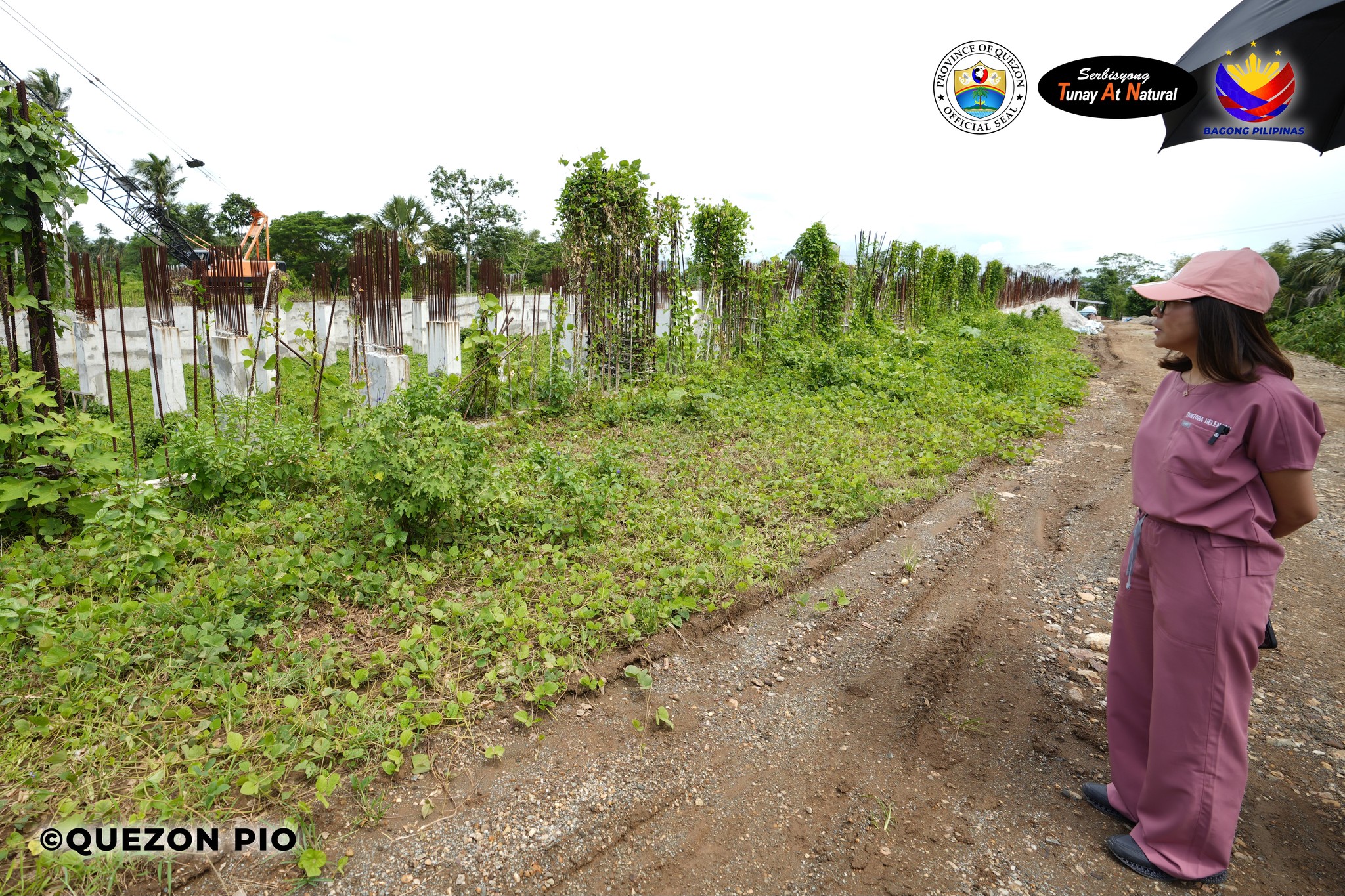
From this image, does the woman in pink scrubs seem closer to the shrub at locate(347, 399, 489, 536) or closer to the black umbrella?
the black umbrella

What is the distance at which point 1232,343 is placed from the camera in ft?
6.70

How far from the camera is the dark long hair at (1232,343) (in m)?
2.04

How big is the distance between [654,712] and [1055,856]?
5.02 feet

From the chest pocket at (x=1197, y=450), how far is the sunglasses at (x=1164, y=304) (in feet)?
1.23

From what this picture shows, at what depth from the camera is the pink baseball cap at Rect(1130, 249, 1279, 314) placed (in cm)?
204

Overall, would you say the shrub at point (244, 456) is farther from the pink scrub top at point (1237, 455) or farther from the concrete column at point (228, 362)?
the concrete column at point (228, 362)

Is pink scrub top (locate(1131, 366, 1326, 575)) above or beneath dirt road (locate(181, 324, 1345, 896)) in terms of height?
above

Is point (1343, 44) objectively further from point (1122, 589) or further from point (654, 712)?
point (654, 712)

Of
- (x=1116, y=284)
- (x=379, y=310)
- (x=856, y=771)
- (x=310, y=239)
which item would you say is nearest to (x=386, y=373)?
(x=379, y=310)

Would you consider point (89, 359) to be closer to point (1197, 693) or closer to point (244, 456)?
point (244, 456)

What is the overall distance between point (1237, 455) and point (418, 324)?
44.4 feet

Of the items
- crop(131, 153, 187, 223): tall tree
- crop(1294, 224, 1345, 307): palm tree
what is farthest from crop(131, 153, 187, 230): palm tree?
crop(1294, 224, 1345, 307): palm tree

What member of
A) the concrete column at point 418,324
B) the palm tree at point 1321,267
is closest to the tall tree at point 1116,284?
the palm tree at point 1321,267

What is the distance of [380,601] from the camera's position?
349cm
